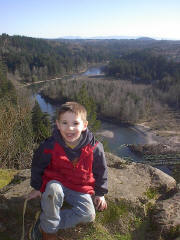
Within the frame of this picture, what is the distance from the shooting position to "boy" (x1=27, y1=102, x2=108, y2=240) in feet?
9.57

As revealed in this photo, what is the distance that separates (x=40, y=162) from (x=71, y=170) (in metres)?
0.42

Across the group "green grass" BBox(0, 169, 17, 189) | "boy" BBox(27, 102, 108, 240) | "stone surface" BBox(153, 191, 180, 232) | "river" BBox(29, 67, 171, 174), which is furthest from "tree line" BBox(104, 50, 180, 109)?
"boy" BBox(27, 102, 108, 240)

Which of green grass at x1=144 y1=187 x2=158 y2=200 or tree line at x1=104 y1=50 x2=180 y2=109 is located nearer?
green grass at x1=144 y1=187 x2=158 y2=200

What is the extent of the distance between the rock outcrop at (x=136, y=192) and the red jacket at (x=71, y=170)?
776 millimetres

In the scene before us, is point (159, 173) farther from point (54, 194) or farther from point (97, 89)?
point (97, 89)

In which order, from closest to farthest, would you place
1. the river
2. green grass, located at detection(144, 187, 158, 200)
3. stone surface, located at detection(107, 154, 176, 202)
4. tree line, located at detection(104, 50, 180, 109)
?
stone surface, located at detection(107, 154, 176, 202)
green grass, located at detection(144, 187, 158, 200)
the river
tree line, located at detection(104, 50, 180, 109)

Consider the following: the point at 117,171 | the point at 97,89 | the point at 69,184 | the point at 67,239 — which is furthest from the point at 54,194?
the point at 97,89

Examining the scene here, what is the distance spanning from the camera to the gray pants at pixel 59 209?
2.79m

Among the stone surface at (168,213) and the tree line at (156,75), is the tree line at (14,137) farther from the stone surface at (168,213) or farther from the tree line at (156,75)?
the tree line at (156,75)

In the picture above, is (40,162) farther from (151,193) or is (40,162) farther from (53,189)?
(151,193)

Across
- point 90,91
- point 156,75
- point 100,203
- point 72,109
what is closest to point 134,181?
point 100,203

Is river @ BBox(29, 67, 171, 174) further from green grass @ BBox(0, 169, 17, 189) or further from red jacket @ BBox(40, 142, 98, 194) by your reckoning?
red jacket @ BBox(40, 142, 98, 194)

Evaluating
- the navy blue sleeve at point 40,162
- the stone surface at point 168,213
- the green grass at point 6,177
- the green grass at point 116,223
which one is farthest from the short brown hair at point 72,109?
the green grass at point 6,177

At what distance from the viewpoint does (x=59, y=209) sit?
9.52 feet
